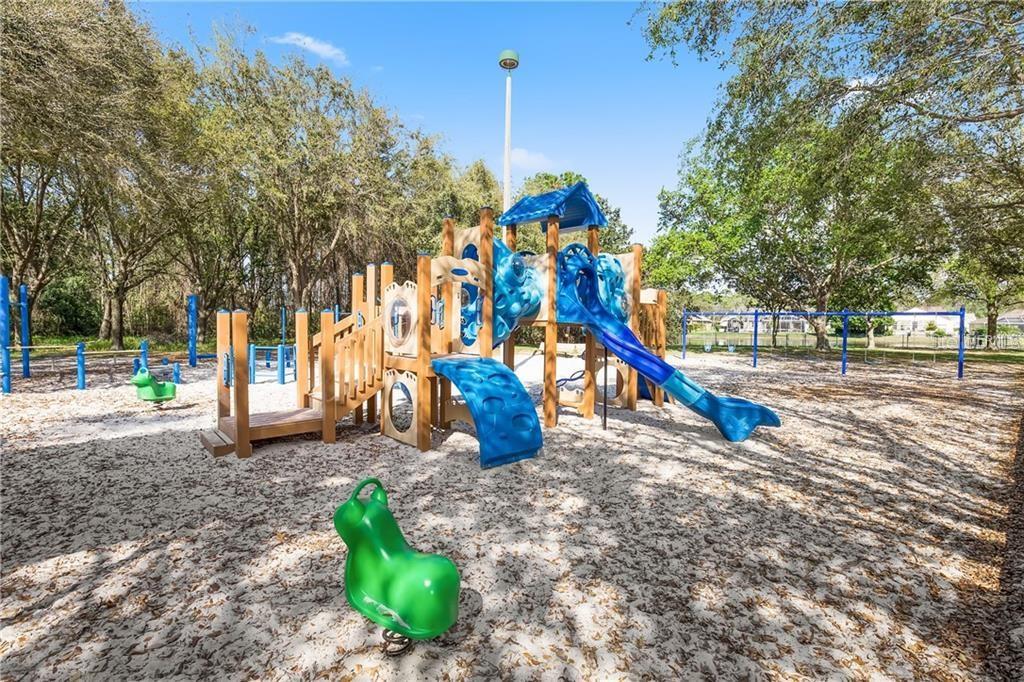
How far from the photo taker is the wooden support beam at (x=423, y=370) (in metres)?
6.41

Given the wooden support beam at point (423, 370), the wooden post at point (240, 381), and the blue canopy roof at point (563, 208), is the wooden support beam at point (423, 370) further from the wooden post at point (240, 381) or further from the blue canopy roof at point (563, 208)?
the blue canopy roof at point (563, 208)

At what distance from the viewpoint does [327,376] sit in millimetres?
6422

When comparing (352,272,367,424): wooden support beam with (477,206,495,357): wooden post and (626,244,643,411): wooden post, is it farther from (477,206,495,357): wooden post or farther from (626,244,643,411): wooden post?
(626,244,643,411): wooden post

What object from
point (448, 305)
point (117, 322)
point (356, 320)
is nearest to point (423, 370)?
point (448, 305)

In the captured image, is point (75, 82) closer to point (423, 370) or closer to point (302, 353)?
point (302, 353)

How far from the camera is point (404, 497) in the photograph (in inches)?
191

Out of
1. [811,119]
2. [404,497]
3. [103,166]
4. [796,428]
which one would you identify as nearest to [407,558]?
[404,497]

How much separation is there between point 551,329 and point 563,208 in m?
1.94

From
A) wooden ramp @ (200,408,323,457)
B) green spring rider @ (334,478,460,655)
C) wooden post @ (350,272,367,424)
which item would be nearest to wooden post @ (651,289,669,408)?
wooden post @ (350,272,367,424)

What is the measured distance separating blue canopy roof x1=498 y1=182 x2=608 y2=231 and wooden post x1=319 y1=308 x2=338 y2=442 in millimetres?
3657

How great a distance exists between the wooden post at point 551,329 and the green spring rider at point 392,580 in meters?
5.39

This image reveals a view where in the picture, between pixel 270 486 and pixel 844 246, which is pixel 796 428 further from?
pixel 844 246

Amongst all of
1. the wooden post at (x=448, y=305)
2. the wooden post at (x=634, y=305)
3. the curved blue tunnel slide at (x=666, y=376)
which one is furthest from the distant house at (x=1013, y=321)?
the wooden post at (x=448, y=305)

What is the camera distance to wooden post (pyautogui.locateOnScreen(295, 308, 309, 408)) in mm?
6812
